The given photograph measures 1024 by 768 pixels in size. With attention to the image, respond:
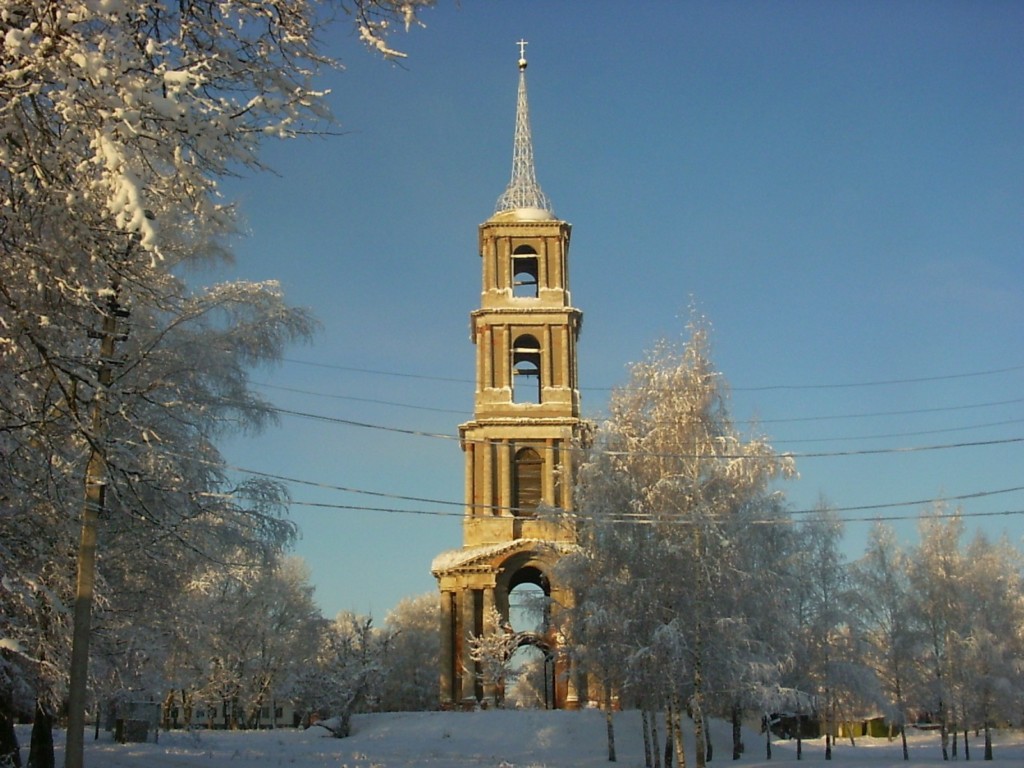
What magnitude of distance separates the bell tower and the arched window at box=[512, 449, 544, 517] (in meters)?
0.04

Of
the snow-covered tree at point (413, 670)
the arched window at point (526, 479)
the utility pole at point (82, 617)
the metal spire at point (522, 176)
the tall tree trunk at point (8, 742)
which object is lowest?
the snow-covered tree at point (413, 670)

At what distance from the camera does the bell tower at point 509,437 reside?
154ft

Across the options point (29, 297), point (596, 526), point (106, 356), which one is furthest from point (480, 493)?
point (29, 297)

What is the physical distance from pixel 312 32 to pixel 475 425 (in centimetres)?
4121

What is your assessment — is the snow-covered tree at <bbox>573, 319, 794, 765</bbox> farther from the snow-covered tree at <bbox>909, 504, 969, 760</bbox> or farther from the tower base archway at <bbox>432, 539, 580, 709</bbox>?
the tower base archway at <bbox>432, 539, 580, 709</bbox>

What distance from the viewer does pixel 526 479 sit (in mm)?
48812

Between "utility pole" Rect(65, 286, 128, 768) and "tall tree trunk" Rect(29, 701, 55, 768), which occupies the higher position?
"utility pole" Rect(65, 286, 128, 768)

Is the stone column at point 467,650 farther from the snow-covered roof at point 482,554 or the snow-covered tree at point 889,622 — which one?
the snow-covered tree at point 889,622

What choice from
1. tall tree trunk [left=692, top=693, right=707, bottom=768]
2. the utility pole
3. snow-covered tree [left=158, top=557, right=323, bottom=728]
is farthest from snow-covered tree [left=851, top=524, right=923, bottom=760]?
the utility pole

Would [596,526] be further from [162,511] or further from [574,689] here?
[574,689]

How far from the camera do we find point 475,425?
48906mm

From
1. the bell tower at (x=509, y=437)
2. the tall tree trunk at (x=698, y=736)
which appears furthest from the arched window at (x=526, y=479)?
the tall tree trunk at (x=698, y=736)

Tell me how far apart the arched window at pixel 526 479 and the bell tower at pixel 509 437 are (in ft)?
0.14

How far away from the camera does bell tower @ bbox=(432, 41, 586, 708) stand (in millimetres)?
46812
